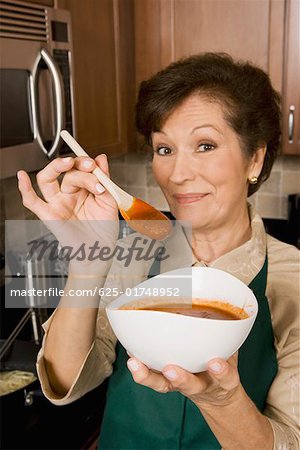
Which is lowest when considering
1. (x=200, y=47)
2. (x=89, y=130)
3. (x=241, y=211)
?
(x=241, y=211)

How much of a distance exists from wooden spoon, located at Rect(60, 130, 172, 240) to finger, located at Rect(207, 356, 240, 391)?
0.31 meters

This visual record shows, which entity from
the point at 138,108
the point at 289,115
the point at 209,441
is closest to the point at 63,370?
the point at 209,441

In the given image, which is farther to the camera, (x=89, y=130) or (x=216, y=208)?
(x=89, y=130)

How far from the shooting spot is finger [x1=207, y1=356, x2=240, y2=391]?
1.93 ft

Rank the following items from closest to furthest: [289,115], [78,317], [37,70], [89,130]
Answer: [78,317], [37,70], [89,130], [289,115]

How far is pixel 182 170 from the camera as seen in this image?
97 centimetres

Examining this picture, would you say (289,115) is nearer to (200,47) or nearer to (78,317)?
(200,47)

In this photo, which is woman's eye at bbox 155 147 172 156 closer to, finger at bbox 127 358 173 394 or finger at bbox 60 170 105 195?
finger at bbox 60 170 105 195

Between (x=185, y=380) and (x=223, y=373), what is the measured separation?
4 cm

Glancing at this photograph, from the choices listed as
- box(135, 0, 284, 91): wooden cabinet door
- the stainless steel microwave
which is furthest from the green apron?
box(135, 0, 284, 91): wooden cabinet door

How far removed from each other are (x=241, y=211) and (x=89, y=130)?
0.76 m

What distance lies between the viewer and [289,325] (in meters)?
0.95

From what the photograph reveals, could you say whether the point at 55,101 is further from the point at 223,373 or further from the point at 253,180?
the point at 223,373

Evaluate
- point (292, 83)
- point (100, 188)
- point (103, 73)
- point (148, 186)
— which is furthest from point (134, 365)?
point (148, 186)
